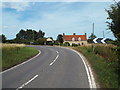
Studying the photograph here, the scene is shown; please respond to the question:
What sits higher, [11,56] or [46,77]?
[11,56]

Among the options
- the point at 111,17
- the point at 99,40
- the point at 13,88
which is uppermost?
the point at 111,17

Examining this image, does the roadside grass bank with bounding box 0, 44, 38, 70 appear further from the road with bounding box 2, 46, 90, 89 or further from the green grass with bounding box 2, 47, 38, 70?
the road with bounding box 2, 46, 90, 89

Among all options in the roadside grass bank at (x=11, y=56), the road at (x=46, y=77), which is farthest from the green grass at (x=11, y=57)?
the road at (x=46, y=77)

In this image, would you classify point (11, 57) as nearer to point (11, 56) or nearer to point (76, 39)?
point (11, 56)

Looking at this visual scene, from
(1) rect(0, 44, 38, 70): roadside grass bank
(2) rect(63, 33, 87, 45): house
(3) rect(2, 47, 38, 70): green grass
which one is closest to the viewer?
(3) rect(2, 47, 38, 70): green grass

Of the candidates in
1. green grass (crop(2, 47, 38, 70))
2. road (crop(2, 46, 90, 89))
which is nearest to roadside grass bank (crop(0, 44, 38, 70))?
green grass (crop(2, 47, 38, 70))

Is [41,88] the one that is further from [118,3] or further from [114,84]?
[118,3]

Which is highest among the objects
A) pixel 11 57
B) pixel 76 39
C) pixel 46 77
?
pixel 76 39

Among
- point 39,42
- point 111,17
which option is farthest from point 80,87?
point 39,42

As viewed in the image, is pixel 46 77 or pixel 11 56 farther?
pixel 11 56

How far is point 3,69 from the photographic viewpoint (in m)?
15.5

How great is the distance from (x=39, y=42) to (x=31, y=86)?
216 feet

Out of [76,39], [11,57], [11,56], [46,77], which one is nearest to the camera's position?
[46,77]

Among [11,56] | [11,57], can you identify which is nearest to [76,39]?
[11,56]
